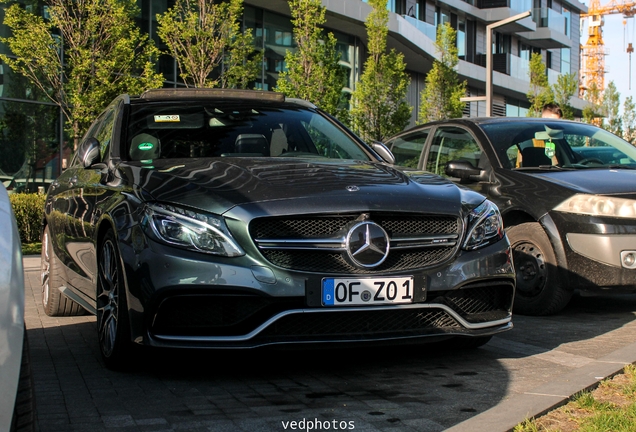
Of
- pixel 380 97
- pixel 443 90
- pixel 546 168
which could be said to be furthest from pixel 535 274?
pixel 443 90

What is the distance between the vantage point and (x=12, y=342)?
239 cm

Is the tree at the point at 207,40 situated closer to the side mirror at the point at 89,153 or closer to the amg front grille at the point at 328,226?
the side mirror at the point at 89,153

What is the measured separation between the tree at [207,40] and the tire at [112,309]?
43.9ft

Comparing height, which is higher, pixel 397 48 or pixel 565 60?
pixel 565 60

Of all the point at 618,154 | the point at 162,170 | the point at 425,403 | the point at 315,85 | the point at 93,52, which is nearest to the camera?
the point at 425,403

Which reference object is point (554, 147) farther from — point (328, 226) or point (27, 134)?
point (27, 134)

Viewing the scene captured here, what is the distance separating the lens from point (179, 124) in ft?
19.8

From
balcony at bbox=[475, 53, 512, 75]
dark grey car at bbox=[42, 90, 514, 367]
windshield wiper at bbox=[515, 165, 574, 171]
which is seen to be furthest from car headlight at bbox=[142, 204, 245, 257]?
balcony at bbox=[475, 53, 512, 75]

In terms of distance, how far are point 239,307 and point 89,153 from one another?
1.87m

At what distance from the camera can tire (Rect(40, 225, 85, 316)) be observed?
690 cm

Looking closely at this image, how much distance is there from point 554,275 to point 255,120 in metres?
2.65

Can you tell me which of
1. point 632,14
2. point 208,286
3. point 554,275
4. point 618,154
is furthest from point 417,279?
point 632,14

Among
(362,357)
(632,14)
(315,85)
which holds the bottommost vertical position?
(362,357)

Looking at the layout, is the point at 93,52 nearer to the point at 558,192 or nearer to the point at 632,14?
the point at 558,192
